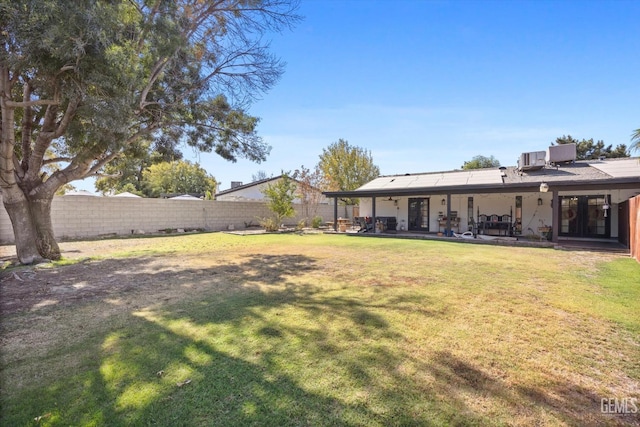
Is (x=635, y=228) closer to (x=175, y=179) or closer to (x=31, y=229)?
(x=31, y=229)

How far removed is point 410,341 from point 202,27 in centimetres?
942

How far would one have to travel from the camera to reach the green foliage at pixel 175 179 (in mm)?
37125

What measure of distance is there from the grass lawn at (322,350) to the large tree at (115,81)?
3.10 meters

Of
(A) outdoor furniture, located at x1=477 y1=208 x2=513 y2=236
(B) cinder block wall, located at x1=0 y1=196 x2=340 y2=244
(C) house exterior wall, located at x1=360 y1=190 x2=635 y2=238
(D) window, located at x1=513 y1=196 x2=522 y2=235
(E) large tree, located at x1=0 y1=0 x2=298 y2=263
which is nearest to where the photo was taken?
(E) large tree, located at x1=0 y1=0 x2=298 y2=263

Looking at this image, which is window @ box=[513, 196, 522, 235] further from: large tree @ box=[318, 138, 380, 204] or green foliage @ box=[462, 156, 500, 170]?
green foliage @ box=[462, 156, 500, 170]

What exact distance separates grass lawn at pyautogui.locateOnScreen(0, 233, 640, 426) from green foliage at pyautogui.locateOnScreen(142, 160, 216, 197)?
34477mm

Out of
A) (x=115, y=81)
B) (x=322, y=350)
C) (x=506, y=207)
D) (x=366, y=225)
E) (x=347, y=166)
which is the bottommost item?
(x=322, y=350)

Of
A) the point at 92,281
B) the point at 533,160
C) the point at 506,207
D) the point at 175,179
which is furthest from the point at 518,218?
the point at 175,179

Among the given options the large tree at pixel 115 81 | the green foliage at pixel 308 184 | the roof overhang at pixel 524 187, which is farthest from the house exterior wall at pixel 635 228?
the green foliage at pixel 308 184

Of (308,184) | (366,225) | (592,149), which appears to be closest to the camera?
(366,225)

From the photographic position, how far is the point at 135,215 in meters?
15.6

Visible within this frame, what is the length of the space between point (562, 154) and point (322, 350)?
16269 millimetres

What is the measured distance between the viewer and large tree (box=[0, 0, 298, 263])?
5117 millimetres

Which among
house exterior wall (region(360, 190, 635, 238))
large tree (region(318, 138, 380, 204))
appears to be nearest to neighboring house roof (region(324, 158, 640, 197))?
house exterior wall (region(360, 190, 635, 238))
